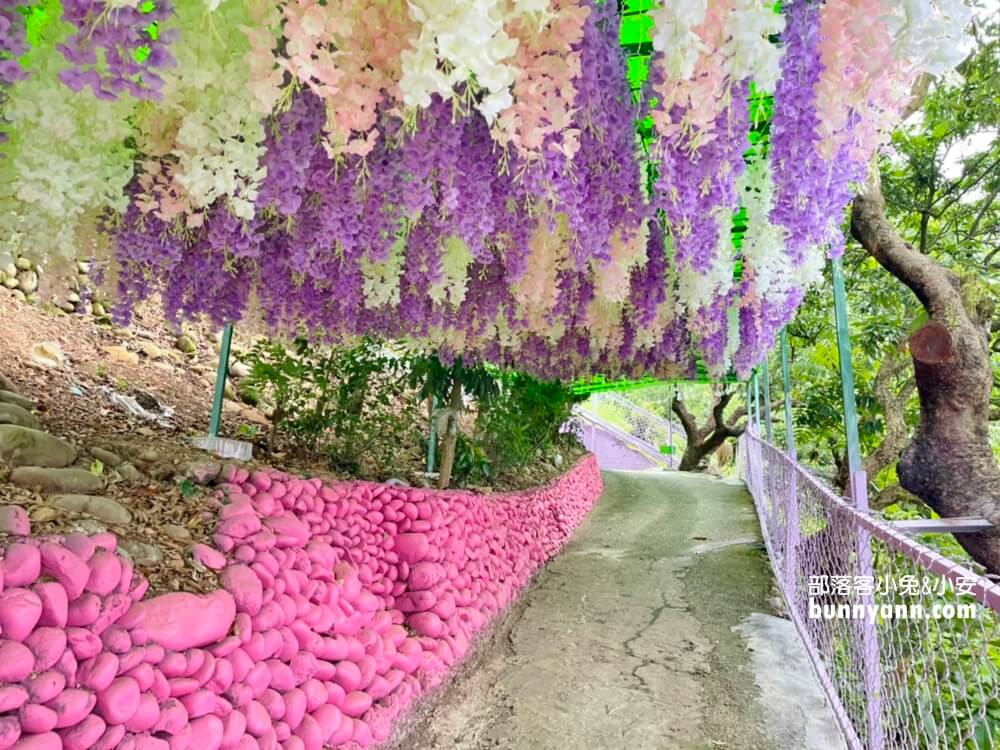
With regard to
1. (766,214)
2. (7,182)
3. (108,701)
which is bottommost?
(108,701)

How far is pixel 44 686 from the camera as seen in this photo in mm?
1491

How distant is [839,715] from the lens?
2.55 m

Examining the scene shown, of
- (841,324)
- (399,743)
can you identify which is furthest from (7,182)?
(841,324)

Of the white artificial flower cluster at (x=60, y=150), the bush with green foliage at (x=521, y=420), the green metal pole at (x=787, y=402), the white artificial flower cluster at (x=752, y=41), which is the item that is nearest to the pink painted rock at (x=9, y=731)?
the white artificial flower cluster at (x=60, y=150)

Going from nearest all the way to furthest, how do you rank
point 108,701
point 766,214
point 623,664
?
point 108,701
point 766,214
point 623,664

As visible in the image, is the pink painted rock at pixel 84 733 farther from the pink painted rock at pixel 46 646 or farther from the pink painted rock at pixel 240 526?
the pink painted rock at pixel 240 526

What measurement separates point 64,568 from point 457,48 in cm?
161

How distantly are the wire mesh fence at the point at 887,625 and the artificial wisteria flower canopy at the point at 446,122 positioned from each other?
38.7 inches

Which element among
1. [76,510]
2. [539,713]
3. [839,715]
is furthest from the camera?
[539,713]

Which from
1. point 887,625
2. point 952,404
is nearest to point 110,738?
point 887,625

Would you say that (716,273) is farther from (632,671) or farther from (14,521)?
(14,521)

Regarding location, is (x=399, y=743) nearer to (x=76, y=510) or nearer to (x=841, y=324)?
(x=76, y=510)

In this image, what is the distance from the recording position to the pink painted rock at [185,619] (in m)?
1.82

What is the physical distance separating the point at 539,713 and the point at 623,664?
0.72m
